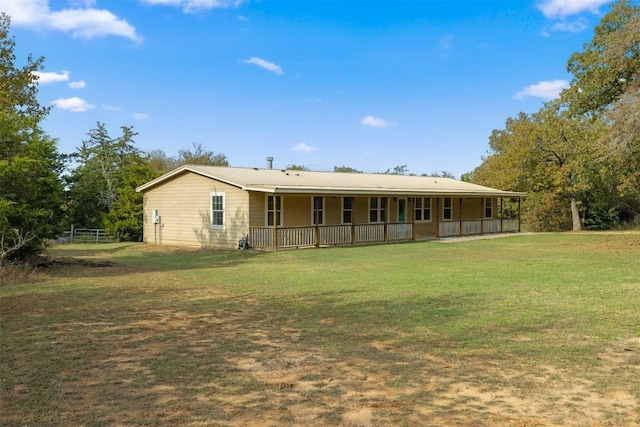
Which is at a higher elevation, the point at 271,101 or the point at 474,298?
the point at 271,101

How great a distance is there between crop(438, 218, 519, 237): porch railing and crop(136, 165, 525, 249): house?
0.30 feet

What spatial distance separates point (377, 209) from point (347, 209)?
2.14 metres

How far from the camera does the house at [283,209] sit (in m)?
20.7

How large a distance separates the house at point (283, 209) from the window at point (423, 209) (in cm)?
5

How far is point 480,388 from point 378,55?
991 inches

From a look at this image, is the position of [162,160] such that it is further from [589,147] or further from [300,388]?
[300,388]

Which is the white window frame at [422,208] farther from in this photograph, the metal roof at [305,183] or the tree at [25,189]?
the tree at [25,189]

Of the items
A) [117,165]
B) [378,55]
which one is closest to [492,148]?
[378,55]

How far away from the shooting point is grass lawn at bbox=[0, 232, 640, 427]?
3.97 meters

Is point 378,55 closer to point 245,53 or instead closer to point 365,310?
point 245,53

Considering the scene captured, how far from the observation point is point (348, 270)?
43.1ft

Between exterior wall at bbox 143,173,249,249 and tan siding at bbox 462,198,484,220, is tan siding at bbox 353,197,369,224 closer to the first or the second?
exterior wall at bbox 143,173,249,249

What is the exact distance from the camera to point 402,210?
90.9 ft

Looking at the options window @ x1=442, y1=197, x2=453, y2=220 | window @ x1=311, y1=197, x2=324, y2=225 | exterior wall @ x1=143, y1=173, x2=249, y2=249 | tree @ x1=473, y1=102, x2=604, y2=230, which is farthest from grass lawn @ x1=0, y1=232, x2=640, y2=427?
tree @ x1=473, y1=102, x2=604, y2=230
